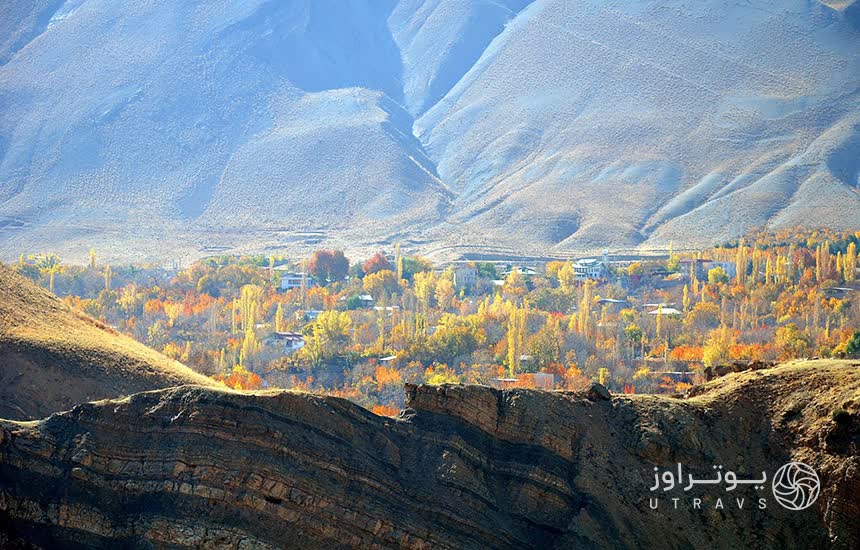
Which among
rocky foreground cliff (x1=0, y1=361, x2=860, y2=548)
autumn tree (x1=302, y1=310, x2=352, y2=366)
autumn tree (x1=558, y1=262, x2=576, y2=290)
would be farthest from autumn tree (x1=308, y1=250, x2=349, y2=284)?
rocky foreground cliff (x1=0, y1=361, x2=860, y2=548)

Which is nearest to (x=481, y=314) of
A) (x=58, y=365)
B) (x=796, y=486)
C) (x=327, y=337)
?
(x=327, y=337)

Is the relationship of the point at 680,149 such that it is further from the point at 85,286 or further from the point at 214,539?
the point at 214,539

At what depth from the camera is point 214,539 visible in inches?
1055

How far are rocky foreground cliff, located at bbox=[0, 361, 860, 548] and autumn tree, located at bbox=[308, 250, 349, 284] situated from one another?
115665mm

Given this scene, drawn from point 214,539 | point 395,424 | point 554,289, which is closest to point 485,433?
point 395,424

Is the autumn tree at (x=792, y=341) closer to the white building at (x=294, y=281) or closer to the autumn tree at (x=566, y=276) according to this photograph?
the autumn tree at (x=566, y=276)

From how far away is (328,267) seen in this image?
488 ft

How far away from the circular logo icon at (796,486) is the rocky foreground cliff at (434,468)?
0.16 meters

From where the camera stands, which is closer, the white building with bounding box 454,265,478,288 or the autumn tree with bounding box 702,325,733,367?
the autumn tree with bounding box 702,325,733,367

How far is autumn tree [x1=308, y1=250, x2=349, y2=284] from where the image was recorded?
5817 inches

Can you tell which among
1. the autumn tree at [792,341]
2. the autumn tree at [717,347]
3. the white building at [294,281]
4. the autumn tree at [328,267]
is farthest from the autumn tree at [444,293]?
the autumn tree at [792,341]

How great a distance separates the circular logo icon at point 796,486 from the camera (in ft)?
100

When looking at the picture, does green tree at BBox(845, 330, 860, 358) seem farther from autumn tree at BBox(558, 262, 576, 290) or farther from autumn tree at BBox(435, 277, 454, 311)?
autumn tree at BBox(558, 262, 576, 290)

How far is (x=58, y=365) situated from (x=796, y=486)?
21554 millimetres
